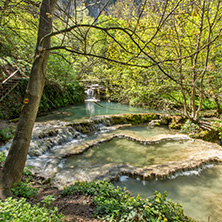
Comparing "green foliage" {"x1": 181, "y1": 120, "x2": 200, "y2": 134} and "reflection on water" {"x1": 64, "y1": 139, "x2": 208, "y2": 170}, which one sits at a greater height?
"green foliage" {"x1": 181, "y1": 120, "x2": 200, "y2": 134}

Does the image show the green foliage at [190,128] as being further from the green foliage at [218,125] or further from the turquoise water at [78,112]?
the turquoise water at [78,112]

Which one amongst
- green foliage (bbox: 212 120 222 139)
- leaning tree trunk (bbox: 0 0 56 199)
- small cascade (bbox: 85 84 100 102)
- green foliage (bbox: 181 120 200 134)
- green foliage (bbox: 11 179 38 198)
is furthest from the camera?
small cascade (bbox: 85 84 100 102)

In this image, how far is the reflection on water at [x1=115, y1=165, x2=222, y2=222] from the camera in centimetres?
372

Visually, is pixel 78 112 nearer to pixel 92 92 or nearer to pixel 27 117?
pixel 92 92

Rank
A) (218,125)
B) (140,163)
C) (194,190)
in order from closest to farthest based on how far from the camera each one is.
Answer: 1. (194,190)
2. (140,163)
3. (218,125)

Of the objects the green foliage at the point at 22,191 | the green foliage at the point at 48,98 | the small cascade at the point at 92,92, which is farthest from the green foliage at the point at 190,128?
the small cascade at the point at 92,92

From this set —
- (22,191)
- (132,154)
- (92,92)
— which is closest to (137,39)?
(132,154)

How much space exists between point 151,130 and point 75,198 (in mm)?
8058

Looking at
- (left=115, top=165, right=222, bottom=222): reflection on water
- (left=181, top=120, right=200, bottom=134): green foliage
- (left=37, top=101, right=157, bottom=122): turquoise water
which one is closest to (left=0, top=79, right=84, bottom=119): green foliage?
(left=37, top=101, right=157, bottom=122): turquoise water

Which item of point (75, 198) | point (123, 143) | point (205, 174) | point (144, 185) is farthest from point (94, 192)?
point (123, 143)

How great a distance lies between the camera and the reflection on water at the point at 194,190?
3.72 meters

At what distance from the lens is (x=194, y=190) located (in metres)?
4.51

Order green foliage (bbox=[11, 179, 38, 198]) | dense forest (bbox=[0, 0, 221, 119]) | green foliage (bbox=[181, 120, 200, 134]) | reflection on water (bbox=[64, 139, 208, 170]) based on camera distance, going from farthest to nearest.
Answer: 1. green foliage (bbox=[181, 120, 200, 134])
2. reflection on water (bbox=[64, 139, 208, 170])
3. green foliage (bbox=[11, 179, 38, 198])
4. dense forest (bbox=[0, 0, 221, 119])

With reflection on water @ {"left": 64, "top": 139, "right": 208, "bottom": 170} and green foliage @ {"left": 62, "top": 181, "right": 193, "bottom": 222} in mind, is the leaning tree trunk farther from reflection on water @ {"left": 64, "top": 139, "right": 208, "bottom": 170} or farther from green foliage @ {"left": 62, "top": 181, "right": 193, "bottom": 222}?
reflection on water @ {"left": 64, "top": 139, "right": 208, "bottom": 170}
